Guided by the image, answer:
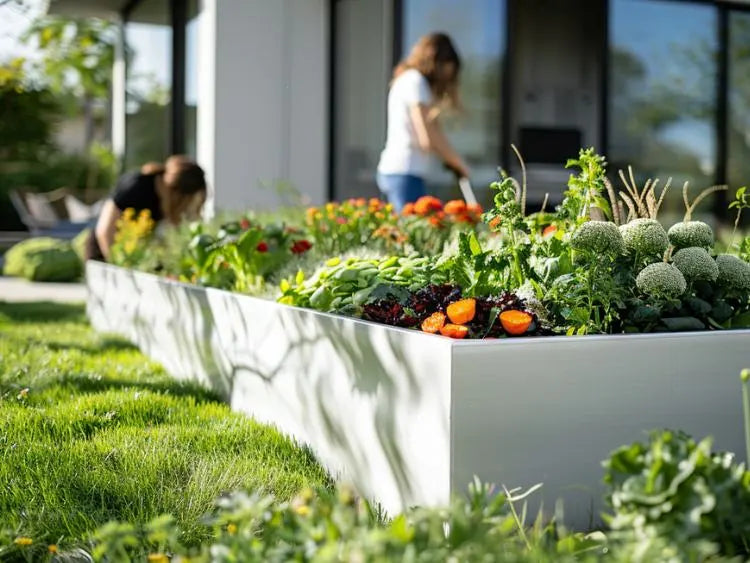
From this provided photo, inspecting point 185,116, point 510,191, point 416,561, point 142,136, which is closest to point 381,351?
point 510,191

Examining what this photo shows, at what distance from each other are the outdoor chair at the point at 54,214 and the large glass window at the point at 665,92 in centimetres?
682

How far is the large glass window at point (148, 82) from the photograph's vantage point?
9.59 meters

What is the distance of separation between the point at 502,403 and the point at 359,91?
5996mm

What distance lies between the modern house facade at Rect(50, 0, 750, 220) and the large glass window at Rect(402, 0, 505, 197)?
0.5 inches

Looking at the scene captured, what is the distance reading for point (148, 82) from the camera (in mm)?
10289

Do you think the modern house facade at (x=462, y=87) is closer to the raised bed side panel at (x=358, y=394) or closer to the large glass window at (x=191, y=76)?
the large glass window at (x=191, y=76)

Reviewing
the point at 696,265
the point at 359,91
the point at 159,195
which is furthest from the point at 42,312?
the point at 696,265

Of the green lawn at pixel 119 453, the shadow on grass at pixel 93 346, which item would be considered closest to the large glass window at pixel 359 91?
the shadow on grass at pixel 93 346

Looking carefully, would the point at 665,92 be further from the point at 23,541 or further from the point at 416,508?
the point at 23,541

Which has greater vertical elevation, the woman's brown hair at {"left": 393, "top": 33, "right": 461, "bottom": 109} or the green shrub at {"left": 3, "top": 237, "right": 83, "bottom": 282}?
the woman's brown hair at {"left": 393, "top": 33, "right": 461, "bottom": 109}

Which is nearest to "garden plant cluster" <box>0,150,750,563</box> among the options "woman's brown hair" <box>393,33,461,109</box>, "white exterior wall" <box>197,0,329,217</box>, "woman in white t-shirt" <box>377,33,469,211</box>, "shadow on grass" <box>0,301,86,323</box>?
"woman in white t-shirt" <box>377,33,469,211</box>

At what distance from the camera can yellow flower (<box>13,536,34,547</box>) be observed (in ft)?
6.30

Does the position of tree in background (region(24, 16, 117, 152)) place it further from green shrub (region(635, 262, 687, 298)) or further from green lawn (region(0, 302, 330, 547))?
green shrub (region(635, 262, 687, 298))

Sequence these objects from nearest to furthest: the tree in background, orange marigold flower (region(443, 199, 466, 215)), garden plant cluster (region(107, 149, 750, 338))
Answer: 1. garden plant cluster (region(107, 149, 750, 338))
2. orange marigold flower (region(443, 199, 466, 215))
3. the tree in background
